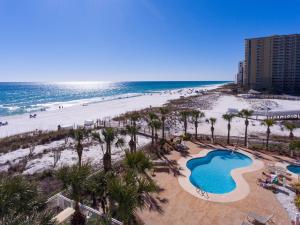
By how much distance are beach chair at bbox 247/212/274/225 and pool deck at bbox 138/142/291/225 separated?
0.96ft

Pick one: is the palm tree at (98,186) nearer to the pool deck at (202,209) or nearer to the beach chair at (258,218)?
the pool deck at (202,209)

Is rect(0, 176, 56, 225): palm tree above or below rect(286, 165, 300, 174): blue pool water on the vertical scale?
above

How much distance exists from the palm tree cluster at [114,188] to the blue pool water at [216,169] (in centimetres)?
473

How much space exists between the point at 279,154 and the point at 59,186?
17.1 meters

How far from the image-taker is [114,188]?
796 cm

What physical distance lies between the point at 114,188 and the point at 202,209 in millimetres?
5878

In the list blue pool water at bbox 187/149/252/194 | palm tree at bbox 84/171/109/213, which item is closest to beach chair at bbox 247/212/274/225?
blue pool water at bbox 187/149/252/194

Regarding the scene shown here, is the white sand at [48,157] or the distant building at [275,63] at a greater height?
the distant building at [275,63]

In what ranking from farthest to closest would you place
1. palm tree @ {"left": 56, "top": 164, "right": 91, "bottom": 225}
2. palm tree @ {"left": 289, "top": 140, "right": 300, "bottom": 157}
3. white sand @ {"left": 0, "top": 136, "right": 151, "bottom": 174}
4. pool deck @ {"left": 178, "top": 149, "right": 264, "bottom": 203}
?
palm tree @ {"left": 289, "top": 140, "right": 300, "bottom": 157} < white sand @ {"left": 0, "top": 136, "right": 151, "bottom": 174} < pool deck @ {"left": 178, "top": 149, "right": 264, "bottom": 203} < palm tree @ {"left": 56, "top": 164, "right": 91, "bottom": 225}

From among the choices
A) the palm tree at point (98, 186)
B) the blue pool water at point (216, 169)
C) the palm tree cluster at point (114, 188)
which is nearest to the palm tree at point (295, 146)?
the blue pool water at point (216, 169)

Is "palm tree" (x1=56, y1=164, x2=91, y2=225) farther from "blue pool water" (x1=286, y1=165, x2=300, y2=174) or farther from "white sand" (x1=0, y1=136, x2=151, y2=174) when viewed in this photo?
"blue pool water" (x1=286, y1=165, x2=300, y2=174)

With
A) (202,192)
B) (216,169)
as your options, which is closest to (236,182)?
(202,192)

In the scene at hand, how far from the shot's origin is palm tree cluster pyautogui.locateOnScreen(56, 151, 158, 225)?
7793 mm

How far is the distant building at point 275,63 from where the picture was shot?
87.4 metres
